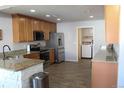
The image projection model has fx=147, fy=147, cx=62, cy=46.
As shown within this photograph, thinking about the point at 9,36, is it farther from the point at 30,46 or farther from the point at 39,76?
the point at 39,76

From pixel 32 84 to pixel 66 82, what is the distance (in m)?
1.75

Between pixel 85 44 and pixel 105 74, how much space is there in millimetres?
6083

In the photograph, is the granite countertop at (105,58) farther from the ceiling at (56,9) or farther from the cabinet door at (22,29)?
the cabinet door at (22,29)

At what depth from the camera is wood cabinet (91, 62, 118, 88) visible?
3.04 m

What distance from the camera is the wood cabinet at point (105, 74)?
3.04 meters

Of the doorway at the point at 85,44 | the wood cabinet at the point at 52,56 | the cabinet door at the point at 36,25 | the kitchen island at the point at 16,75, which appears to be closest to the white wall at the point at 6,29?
the cabinet door at the point at 36,25

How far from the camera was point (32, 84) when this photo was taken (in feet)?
9.21

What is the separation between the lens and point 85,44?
9.16 metres

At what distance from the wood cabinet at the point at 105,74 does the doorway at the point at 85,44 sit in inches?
222

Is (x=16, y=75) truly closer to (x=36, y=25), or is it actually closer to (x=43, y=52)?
(x=43, y=52)

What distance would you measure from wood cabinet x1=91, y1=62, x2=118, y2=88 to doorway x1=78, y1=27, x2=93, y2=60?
18.5ft

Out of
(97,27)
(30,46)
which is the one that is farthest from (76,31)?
(30,46)

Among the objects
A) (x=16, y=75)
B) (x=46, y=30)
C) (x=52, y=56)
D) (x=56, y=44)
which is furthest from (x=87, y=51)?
(x=16, y=75)
